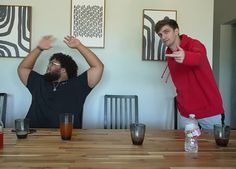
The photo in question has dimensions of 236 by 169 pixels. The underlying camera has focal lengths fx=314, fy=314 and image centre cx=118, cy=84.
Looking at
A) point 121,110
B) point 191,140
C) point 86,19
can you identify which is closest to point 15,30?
point 86,19

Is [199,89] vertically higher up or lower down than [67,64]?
lower down

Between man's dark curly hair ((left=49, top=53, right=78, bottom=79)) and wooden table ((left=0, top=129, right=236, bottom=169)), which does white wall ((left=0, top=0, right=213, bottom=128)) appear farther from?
wooden table ((left=0, top=129, right=236, bottom=169))

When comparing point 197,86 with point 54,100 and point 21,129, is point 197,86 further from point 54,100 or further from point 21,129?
point 21,129

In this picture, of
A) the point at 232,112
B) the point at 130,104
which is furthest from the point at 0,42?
the point at 232,112

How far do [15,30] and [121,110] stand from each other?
1269 mm

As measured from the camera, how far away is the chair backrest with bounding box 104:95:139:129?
2998 millimetres

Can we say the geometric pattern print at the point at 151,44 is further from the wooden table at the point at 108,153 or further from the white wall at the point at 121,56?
the wooden table at the point at 108,153

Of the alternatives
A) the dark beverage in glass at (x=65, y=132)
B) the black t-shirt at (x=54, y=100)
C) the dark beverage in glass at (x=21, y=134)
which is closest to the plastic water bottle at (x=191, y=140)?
the dark beverage in glass at (x=65, y=132)

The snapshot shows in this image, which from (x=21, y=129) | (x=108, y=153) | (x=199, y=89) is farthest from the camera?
(x=199, y=89)

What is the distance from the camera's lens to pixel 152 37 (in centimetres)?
308

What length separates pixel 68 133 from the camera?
5.44 ft

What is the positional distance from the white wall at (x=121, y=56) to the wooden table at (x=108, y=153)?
1.29 meters

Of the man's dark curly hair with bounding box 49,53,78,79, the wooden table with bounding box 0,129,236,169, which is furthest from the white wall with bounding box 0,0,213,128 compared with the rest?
the wooden table with bounding box 0,129,236,169

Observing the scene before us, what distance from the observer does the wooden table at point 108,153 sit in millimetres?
1223
